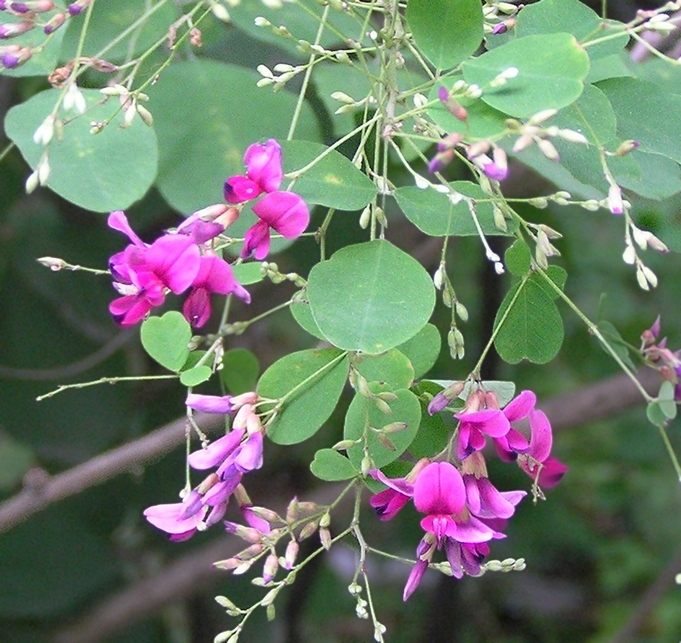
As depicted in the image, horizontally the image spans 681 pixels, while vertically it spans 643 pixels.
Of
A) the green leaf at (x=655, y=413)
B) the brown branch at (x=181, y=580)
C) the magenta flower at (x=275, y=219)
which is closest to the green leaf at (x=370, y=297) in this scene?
the magenta flower at (x=275, y=219)

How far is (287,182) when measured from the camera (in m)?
0.53

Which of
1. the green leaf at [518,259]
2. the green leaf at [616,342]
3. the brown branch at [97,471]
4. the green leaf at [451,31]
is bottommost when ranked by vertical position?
the brown branch at [97,471]

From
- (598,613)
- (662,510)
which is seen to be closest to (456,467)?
(662,510)

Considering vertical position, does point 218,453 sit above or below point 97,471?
above

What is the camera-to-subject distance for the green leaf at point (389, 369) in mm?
535

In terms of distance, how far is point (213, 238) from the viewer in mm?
486

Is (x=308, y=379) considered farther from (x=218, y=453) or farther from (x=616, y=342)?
(x=616, y=342)

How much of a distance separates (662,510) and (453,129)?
2.22 metres

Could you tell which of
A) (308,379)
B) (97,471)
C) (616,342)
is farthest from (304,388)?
(97,471)

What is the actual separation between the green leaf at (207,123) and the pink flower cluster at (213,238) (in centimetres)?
11

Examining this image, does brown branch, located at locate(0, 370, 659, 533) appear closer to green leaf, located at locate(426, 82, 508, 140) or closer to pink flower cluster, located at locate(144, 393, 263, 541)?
pink flower cluster, located at locate(144, 393, 263, 541)

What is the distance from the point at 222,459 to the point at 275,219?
0.45ft

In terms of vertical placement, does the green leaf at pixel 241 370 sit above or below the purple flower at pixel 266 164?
below

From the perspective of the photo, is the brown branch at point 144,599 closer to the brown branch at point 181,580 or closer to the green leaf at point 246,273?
the brown branch at point 181,580
